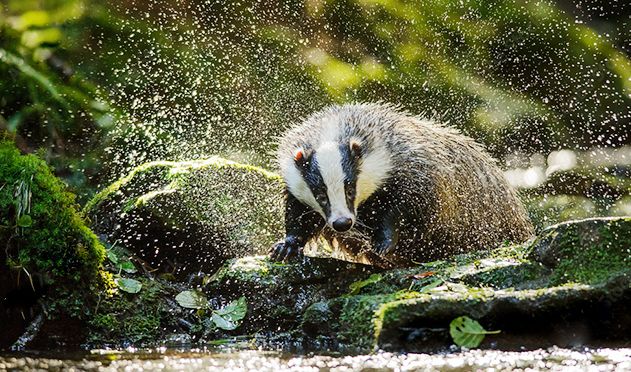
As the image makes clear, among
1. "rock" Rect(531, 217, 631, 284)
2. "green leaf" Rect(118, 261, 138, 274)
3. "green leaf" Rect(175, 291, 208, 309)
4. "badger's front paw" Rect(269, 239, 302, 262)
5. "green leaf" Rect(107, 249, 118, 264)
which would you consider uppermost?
"rock" Rect(531, 217, 631, 284)

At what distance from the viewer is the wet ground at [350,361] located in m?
3.48

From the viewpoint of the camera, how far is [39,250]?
15.7 feet

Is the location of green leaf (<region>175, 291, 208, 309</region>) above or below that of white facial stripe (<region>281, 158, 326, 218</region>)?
below

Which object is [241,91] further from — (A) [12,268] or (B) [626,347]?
(B) [626,347]

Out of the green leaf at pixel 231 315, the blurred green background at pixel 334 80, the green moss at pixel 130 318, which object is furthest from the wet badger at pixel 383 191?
the blurred green background at pixel 334 80

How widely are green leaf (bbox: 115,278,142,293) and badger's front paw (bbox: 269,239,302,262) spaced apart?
867 mm

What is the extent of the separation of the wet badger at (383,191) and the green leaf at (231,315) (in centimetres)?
53

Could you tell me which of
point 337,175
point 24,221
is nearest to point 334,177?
point 337,175

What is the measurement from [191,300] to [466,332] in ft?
6.33

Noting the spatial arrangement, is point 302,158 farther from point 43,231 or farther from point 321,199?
point 43,231

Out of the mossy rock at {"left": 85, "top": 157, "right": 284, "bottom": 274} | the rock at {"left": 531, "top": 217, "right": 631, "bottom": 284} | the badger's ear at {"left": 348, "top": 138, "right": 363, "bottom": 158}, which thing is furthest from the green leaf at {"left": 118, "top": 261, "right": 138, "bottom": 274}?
the rock at {"left": 531, "top": 217, "right": 631, "bottom": 284}

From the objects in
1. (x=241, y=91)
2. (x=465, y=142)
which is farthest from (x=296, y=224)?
(x=241, y=91)

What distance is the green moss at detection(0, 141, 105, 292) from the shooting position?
4.77m

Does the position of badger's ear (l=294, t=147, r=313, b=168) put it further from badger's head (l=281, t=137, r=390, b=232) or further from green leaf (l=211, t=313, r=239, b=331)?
green leaf (l=211, t=313, r=239, b=331)
